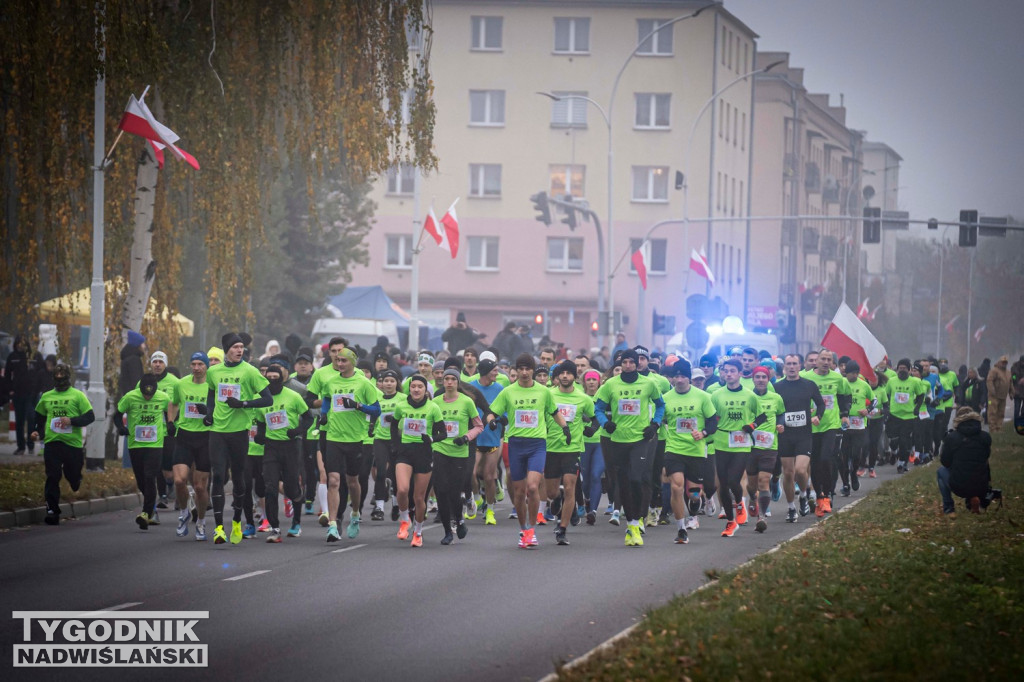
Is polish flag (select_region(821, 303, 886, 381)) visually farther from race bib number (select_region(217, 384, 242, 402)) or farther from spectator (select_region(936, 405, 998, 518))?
race bib number (select_region(217, 384, 242, 402))

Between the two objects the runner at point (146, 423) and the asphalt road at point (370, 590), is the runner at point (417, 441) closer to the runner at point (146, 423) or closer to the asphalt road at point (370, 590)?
the asphalt road at point (370, 590)

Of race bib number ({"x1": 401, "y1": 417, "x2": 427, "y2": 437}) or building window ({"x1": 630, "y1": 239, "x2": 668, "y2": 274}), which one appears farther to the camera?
building window ({"x1": 630, "y1": 239, "x2": 668, "y2": 274})

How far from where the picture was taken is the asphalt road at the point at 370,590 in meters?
9.42

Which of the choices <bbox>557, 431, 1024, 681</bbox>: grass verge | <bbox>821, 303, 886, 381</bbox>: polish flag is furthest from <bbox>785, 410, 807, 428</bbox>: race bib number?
<bbox>821, 303, 886, 381</bbox>: polish flag

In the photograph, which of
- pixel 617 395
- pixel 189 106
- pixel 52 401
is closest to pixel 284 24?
pixel 189 106

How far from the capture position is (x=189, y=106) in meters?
20.8

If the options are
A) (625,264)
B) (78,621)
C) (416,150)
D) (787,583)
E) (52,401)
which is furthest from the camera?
(625,264)

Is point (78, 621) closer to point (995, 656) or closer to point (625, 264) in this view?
point (995, 656)

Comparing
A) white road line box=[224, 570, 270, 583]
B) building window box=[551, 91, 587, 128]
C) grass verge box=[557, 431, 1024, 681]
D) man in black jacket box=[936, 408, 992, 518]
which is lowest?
white road line box=[224, 570, 270, 583]

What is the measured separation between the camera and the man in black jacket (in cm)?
1681

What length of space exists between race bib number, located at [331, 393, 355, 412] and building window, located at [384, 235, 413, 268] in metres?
51.9

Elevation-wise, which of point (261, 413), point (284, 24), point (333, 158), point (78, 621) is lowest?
point (78, 621)

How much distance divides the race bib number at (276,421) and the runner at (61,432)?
255 centimetres

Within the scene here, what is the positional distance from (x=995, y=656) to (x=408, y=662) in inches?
133
